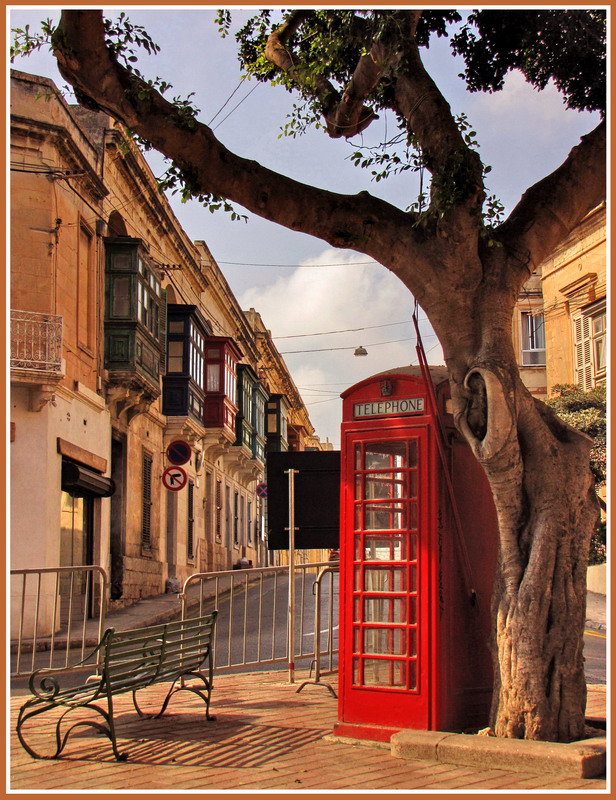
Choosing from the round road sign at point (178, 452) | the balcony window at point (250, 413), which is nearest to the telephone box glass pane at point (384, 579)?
the round road sign at point (178, 452)

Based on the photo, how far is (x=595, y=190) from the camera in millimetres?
7996

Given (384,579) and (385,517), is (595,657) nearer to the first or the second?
(384,579)

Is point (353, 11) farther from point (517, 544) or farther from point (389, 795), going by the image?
point (389, 795)

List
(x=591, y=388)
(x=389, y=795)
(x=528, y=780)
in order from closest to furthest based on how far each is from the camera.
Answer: (x=389, y=795)
(x=528, y=780)
(x=591, y=388)

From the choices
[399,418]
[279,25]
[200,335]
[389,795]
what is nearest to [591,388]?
[200,335]

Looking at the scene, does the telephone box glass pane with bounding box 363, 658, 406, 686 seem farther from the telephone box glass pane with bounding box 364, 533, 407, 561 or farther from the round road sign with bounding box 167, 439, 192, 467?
the round road sign with bounding box 167, 439, 192, 467

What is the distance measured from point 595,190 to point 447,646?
12.1 ft

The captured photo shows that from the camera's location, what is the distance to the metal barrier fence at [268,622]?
431 inches

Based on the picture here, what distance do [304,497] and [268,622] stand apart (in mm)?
7888

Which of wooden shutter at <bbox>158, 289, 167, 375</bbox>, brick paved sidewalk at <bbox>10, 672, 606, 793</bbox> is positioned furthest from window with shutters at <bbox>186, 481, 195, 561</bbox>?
brick paved sidewalk at <bbox>10, 672, 606, 793</bbox>

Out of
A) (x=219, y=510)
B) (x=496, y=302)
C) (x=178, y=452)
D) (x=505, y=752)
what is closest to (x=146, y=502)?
(x=178, y=452)

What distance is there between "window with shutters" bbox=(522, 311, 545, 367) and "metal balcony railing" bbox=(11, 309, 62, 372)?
2163cm

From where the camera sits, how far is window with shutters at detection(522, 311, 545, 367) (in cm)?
3759

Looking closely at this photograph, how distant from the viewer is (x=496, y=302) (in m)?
7.45
